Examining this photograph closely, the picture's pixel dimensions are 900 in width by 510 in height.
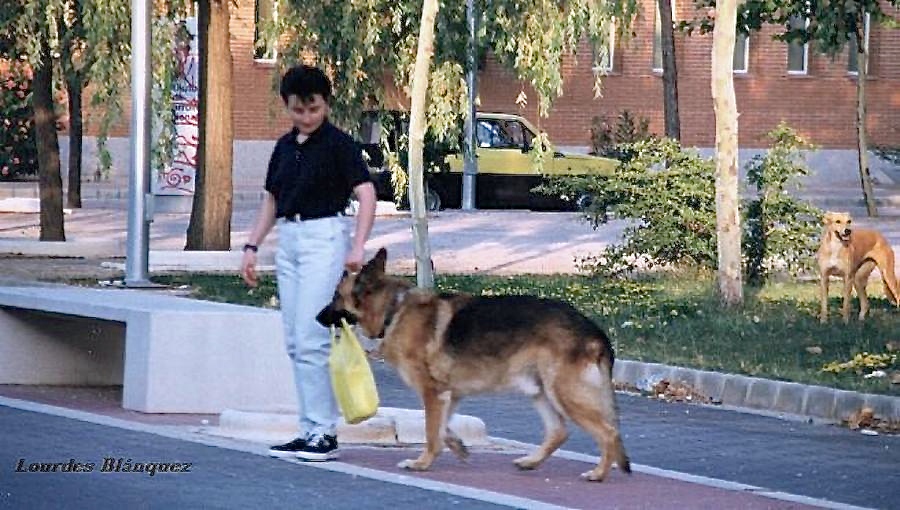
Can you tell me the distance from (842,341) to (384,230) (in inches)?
633

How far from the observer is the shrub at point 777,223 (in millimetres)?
20203

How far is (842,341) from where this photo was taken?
50.8 feet

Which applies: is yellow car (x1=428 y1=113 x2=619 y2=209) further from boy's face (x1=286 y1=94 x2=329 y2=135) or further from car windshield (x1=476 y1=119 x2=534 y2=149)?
boy's face (x1=286 y1=94 x2=329 y2=135)

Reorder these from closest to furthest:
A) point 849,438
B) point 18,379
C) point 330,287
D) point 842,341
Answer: point 330,287, point 849,438, point 18,379, point 842,341

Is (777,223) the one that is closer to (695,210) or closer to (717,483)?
(695,210)

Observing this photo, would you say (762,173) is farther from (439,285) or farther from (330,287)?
(330,287)

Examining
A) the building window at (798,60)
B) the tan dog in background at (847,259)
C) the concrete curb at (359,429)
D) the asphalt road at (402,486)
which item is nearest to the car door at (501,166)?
the building window at (798,60)

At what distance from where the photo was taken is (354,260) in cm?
958

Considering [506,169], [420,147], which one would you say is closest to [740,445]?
[420,147]

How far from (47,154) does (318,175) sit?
15348mm

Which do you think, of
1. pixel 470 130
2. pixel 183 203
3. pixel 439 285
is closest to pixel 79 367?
pixel 439 285

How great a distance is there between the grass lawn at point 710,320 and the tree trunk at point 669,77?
13.3 meters

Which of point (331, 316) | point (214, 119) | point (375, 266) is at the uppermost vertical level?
point (214, 119)

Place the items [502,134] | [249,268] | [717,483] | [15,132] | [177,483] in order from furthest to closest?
[15,132] → [502,134] → [249,268] → [717,483] → [177,483]
